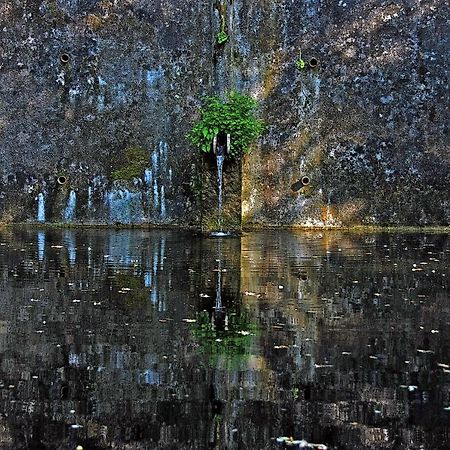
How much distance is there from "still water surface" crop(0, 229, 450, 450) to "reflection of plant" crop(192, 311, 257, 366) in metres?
0.01

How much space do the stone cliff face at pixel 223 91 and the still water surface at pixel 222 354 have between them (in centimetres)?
609

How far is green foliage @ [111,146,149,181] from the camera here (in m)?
15.9

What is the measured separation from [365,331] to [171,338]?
1300 millimetres

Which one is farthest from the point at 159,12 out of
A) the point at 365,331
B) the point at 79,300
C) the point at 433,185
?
the point at 365,331

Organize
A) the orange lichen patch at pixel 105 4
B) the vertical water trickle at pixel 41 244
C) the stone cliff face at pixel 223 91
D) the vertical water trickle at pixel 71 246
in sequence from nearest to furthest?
the vertical water trickle at pixel 71 246
the vertical water trickle at pixel 41 244
the stone cliff face at pixel 223 91
the orange lichen patch at pixel 105 4

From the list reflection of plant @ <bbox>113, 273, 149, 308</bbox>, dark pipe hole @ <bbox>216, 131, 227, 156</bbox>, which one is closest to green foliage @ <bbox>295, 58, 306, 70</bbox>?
dark pipe hole @ <bbox>216, 131, 227, 156</bbox>

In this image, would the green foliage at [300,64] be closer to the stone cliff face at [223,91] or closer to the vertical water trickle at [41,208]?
the stone cliff face at [223,91]

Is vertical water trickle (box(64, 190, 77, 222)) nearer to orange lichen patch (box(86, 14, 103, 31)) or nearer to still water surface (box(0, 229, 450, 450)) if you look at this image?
orange lichen patch (box(86, 14, 103, 31))

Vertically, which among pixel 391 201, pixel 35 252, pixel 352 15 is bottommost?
pixel 35 252

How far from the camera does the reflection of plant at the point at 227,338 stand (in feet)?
16.6

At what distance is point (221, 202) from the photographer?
1395 centimetres

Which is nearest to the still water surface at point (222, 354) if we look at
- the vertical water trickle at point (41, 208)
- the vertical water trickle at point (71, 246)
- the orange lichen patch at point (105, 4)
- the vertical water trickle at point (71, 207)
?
the vertical water trickle at point (71, 246)

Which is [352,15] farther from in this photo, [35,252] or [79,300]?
[79,300]

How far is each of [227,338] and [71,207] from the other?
1086cm
